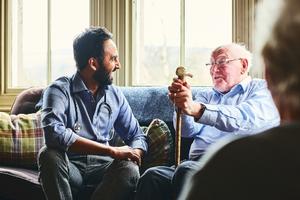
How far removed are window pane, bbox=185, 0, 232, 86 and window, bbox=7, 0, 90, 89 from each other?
73 centimetres

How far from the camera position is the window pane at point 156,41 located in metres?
3.83

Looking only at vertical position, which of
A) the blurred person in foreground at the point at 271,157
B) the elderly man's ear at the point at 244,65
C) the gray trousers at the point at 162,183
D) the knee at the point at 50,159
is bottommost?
the gray trousers at the point at 162,183

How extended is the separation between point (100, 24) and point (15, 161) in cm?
122

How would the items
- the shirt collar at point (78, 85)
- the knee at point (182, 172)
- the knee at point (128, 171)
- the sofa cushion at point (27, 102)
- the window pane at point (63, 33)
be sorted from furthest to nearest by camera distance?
the window pane at point (63, 33), the sofa cushion at point (27, 102), the shirt collar at point (78, 85), the knee at point (128, 171), the knee at point (182, 172)

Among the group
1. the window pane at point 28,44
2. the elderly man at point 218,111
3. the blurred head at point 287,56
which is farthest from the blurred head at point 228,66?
the blurred head at point 287,56

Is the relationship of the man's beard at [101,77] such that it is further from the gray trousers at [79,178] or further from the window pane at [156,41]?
the window pane at [156,41]

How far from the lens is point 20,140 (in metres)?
3.05

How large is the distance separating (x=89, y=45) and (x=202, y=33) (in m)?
1.11

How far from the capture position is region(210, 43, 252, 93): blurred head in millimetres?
2943

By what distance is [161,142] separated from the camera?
2920mm

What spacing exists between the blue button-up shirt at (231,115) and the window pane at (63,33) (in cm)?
132

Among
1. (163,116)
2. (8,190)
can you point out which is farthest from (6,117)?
(163,116)

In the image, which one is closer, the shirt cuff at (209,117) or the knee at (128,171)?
the knee at (128,171)

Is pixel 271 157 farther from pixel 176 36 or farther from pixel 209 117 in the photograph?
pixel 176 36
